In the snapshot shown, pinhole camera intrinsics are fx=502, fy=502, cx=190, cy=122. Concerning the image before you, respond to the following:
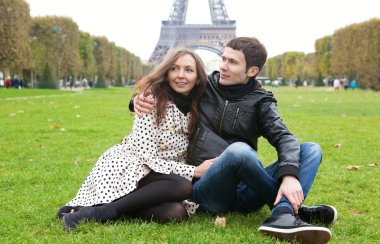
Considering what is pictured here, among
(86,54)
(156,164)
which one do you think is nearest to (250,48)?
(156,164)

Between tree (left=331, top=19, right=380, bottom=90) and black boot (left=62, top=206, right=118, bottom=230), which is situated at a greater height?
tree (left=331, top=19, right=380, bottom=90)

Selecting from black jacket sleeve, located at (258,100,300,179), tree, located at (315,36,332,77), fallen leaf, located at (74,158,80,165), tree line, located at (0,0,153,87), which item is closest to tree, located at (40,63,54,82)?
tree line, located at (0,0,153,87)

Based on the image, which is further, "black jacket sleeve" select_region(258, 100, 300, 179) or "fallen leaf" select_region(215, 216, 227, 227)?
"fallen leaf" select_region(215, 216, 227, 227)

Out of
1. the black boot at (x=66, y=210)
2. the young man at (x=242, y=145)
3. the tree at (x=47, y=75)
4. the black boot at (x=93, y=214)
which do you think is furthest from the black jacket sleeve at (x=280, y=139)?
the tree at (x=47, y=75)

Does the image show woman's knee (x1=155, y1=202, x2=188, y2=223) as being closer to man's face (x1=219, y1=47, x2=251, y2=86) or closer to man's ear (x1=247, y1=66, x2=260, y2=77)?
man's face (x1=219, y1=47, x2=251, y2=86)

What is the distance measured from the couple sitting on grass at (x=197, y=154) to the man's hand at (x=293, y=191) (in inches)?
A: 0.9

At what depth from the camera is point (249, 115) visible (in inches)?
142

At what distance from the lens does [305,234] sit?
296cm

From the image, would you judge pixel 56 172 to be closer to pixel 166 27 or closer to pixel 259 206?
pixel 259 206

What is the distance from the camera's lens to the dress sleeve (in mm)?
3520

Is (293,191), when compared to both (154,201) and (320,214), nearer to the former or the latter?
(320,214)

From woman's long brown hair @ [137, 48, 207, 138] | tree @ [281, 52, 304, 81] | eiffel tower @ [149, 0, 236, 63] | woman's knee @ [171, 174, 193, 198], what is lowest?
woman's knee @ [171, 174, 193, 198]

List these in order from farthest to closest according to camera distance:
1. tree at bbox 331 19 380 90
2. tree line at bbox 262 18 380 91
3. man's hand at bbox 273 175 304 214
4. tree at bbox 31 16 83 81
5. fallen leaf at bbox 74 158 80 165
→ tree at bbox 331 19 380 90
tree at bbox 31 16 83 81
tree line at bbox 262 18 380 91
fallen leaf at bbox 74 158 80 165
man's hand at bbox 273 175 304 214

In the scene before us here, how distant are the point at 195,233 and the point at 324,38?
65518 millimetres
